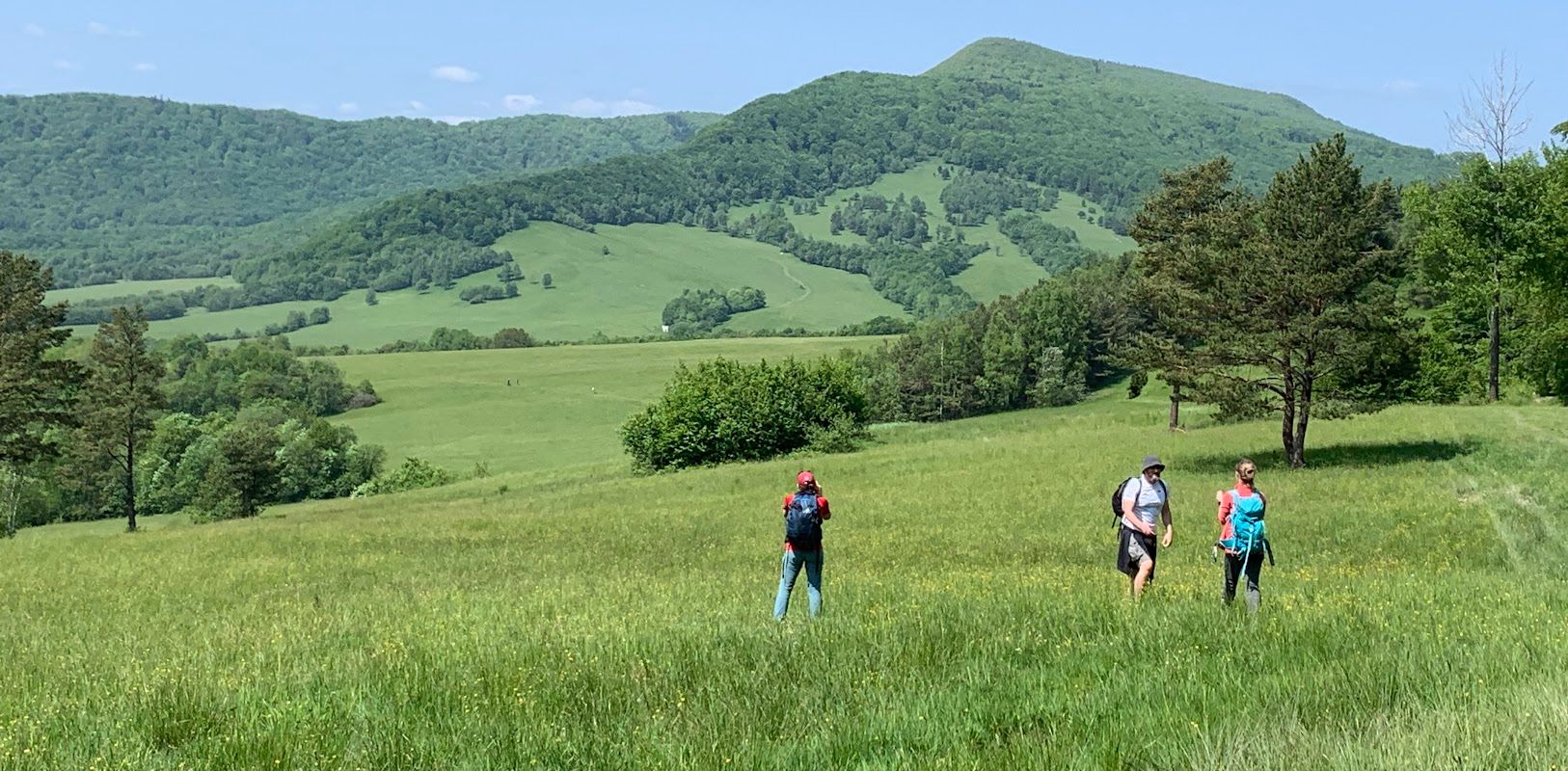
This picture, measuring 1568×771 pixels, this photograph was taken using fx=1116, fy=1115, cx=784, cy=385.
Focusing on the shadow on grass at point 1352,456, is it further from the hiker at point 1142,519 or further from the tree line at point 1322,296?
the hiker at point 1142,519

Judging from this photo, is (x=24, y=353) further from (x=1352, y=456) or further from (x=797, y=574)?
(x=1352, y=456)

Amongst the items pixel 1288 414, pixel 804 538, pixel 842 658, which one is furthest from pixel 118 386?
pixel 842 658

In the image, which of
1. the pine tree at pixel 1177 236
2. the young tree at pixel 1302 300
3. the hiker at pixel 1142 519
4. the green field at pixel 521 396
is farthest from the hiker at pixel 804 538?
the green field at pixel 521 396

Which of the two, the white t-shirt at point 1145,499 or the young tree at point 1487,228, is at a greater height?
the young tree at point 1487,228

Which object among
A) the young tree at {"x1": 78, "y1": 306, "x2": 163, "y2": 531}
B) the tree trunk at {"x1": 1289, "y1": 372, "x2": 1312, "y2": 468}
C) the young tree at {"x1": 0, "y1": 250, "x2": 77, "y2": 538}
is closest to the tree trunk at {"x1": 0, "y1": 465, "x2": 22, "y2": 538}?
the young tree at {"x1": 78, "y1": 306, "x2": 163, "y2": 531}

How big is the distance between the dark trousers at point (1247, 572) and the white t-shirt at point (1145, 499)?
3.10 ft

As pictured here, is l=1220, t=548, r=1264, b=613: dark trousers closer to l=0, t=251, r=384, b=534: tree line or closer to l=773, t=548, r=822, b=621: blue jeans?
l=773, t=548, r=822, b=621: blue jeans

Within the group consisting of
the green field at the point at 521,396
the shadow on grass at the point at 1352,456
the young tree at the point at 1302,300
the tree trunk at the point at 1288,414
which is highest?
the young tree at the point at 1302,300

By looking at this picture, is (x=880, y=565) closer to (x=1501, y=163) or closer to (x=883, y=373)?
(x=1501, y=163)

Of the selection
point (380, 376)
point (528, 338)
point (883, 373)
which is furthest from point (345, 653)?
point (528, 338)

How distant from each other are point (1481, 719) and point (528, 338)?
19425cm

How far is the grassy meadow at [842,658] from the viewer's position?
6.42 metres

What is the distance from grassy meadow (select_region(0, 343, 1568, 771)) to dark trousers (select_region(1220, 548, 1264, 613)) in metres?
0.42

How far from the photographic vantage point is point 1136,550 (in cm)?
1267
